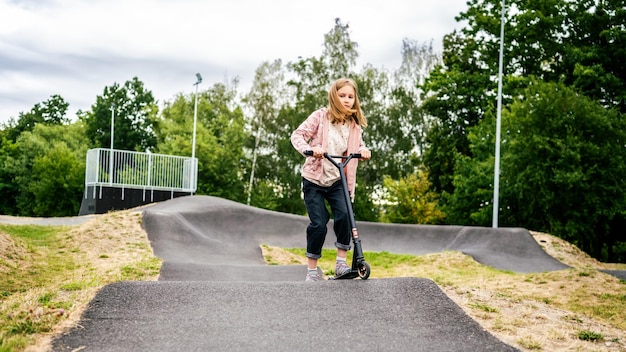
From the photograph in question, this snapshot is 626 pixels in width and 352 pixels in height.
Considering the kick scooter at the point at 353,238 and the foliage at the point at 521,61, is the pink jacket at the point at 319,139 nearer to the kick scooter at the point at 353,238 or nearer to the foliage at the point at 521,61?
the kick scooter at the point at 353,238

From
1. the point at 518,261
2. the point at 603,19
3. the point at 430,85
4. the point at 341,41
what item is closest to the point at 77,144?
the point at 341,41

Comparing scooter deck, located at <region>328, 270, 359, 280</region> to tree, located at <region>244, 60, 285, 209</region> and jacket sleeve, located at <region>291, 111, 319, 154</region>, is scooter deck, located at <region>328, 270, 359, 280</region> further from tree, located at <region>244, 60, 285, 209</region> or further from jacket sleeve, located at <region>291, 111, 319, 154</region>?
tree, located at <region>244, 60, 285, 209</region>

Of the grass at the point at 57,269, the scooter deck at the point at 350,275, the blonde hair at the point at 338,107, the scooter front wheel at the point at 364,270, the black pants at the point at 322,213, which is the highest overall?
the blonde hair at the point at 338,107

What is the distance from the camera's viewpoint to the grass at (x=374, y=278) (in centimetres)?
472

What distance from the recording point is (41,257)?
36.9 feet

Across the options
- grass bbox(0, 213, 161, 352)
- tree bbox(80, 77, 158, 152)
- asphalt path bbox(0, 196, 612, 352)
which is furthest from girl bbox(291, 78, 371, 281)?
tree bbox(80, 77, 158, 152)

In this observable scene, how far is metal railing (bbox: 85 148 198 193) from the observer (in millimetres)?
24109

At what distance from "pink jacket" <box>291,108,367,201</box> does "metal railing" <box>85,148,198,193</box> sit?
18.6 meters

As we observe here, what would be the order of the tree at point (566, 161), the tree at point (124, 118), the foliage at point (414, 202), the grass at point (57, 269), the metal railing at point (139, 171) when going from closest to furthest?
the grass at point (57, 269) < the tree at point (566, 161) < the metal railing at point (139, 171) < the foliage at point (414, 202) < the tree at point (124, 118)

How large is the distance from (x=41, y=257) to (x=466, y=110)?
23792mm

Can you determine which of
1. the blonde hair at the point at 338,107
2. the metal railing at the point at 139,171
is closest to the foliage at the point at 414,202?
the metal railing at the point at 139,171

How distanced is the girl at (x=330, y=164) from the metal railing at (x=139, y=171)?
733 inches

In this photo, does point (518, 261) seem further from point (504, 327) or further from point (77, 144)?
point (77, 144)

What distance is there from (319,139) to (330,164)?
29 cm
